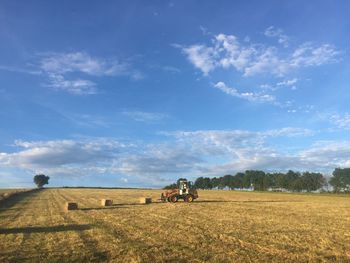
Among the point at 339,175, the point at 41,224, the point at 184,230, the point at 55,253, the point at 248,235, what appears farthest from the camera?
the point at 339,175

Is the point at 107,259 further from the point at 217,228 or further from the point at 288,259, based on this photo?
the point at 217,228

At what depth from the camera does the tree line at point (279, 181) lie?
467ft

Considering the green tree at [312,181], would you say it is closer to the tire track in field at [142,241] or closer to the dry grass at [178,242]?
the dry grass at [178,242]

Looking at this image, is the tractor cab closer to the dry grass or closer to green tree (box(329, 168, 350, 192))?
the dry grass

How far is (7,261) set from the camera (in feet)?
40.7

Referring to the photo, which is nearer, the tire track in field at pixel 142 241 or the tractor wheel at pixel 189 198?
the tire track in field at pixel 142 241

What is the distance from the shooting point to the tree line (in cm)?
14238

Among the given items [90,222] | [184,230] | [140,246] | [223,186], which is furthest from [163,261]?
[223,186]

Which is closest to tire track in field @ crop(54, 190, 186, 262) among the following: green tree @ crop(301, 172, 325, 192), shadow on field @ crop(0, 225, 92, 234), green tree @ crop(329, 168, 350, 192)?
shadow on field @ crop(0, 225, 92, 234)

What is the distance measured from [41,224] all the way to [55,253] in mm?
9180

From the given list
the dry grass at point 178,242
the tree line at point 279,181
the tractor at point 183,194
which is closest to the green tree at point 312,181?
the tree line at point 279,181

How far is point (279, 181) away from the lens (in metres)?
153

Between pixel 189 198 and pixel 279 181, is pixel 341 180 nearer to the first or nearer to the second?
pixel 279 181

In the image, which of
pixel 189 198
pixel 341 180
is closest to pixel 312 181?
pixel 341 180
